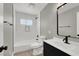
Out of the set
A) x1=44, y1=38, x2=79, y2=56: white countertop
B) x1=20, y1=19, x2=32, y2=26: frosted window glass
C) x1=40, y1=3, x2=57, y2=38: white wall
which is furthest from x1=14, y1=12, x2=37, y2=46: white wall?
x1=44, y1=38, x2=79, y2=56: white countertop

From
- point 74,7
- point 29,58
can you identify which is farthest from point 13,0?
point 74,7

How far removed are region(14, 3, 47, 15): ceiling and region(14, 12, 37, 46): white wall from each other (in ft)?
0.25

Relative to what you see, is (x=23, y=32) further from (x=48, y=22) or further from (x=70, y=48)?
(x=70, y=48)

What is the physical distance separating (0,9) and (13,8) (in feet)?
1.28

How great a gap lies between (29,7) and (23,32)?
50 cm

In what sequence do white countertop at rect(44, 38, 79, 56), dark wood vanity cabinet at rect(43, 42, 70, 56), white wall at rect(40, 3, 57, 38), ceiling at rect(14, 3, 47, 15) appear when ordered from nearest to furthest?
white countertop at rect(44, 38, 79, 56) → dark wood vanity cabinet at rect(43, 42, 70, 56) → ceiling at rect(14, 3, 47, 15) → white wall at rect(40, 3, 57, 38)

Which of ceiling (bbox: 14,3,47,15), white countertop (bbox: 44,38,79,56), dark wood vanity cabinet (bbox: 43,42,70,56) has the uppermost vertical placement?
ceiling (bbox: 14,3,47,15)

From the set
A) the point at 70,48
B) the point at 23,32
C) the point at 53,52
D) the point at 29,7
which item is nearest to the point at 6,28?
the point at 23,32

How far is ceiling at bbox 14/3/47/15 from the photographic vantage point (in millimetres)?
1150

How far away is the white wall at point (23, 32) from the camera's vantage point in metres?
1.23

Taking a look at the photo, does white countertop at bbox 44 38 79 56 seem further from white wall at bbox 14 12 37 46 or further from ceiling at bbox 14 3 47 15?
ceiling at bbox 14 3 47 15

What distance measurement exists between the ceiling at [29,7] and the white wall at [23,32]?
8 cm

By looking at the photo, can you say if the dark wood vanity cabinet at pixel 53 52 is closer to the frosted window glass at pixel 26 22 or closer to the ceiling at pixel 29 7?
the frosted window glass at pixel 26 22

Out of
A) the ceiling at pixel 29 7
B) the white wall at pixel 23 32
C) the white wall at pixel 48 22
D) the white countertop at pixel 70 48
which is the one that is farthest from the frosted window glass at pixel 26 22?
the white countertop at pixel 70 48
